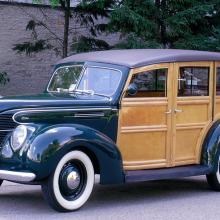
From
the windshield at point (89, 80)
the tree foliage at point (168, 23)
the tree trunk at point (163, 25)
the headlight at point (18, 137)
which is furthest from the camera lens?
the tree trunk at point (163, 25)

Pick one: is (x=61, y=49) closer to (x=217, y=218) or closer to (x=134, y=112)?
(x=134, y=112)

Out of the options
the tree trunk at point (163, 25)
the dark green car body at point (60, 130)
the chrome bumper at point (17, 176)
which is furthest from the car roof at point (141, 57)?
the tree trunk at point (163, 25)

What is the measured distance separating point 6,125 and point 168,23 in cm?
793

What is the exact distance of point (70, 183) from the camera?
7.04 meters

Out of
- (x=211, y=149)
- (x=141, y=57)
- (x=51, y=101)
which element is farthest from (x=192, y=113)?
(x=51, y=101)

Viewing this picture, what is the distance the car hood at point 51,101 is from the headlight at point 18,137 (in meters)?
0.26

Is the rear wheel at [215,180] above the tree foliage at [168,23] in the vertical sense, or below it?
below

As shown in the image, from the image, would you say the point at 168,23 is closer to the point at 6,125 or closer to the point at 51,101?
the point at 51,101

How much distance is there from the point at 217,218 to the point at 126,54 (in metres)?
2.48

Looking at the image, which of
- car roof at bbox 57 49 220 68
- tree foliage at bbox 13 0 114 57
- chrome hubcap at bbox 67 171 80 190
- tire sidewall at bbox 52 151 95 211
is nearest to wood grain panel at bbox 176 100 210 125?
car roof at bbox 57 49 220 68

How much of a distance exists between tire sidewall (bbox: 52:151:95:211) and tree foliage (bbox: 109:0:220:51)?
6799 millimetres

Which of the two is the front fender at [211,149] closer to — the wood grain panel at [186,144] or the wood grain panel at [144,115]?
the wood grain panel at [186,144]

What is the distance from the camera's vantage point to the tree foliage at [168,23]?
13.8 m

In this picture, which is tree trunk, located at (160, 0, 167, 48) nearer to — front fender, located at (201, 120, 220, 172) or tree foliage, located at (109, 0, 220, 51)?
tree foliage, located at (109, 0, 220, 51)
